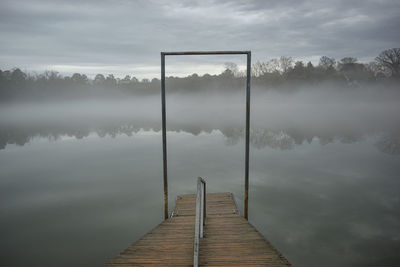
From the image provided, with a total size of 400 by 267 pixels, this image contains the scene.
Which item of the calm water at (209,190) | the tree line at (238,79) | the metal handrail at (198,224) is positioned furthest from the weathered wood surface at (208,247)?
the tree line at (238,79)

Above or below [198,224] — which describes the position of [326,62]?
above

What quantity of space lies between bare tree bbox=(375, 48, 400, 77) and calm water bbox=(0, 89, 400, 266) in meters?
61.5

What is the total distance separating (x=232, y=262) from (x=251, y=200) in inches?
300

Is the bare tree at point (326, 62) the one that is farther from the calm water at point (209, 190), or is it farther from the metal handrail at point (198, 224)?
the metal handrail at point (198, 224)

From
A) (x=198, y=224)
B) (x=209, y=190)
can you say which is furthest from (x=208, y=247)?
(x=209, y=190)

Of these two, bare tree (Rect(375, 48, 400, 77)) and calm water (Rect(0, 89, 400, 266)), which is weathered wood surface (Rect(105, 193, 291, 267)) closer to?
calm water (Rect(0, 89, 400, 266))

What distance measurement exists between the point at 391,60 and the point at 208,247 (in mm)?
87250

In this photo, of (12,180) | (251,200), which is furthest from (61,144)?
(251,200)

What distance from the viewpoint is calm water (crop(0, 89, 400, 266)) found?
702cm

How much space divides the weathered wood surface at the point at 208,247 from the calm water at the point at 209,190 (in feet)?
11.1

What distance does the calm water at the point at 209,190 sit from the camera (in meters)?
7.02

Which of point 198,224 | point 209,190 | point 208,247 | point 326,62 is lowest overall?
point 209,190

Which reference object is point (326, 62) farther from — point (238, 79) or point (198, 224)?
point (198, 224)

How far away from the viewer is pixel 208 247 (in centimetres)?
369
